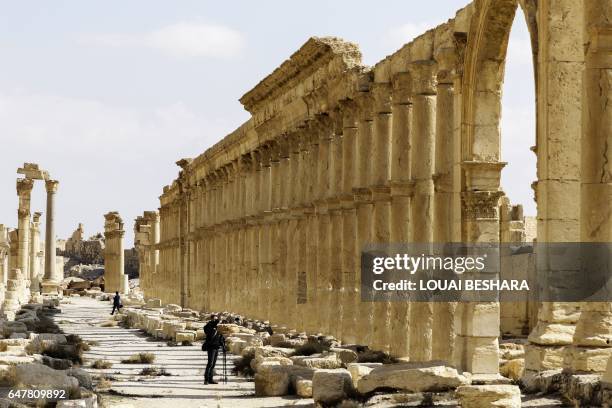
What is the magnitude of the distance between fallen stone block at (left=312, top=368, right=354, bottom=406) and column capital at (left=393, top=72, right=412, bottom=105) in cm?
754

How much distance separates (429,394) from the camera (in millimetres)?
14641

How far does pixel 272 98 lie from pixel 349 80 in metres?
10.7

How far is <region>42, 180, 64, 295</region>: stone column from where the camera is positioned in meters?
66.6

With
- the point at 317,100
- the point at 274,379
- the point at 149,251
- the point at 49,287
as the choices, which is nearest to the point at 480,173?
the point at 274,379

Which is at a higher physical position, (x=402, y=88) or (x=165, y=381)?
(x=402, y=88)

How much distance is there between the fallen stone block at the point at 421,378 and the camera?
1491 cm

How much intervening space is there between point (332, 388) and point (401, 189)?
23.0ft

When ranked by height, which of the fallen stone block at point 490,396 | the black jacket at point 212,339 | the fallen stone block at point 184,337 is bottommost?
the fallen stone block at point 184,337

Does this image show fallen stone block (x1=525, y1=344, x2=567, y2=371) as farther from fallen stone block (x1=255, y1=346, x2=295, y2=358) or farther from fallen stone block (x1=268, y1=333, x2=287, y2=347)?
fallen stone block (x1=268, y1=333, x2=287, y2=347)

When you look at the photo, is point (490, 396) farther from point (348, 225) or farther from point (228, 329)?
point (228, 329)

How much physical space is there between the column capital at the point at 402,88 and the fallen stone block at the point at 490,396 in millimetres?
9903

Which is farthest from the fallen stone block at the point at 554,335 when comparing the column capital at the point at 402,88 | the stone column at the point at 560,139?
the column capital at the point at 402,88

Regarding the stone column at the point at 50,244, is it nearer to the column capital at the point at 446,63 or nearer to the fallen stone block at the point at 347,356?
the fallen stone block at the point at 347,356

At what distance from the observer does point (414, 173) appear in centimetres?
2186
